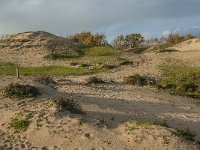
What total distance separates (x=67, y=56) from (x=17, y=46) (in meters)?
6.28

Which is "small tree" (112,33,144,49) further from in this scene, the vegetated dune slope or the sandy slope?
the sandy slope

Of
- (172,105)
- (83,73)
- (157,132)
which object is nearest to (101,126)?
(157,132)

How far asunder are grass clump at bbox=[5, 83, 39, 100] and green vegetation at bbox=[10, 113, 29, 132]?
93.7 inches

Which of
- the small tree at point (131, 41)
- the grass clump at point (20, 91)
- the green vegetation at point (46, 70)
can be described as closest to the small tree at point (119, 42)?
the small tree at point (131, 41)

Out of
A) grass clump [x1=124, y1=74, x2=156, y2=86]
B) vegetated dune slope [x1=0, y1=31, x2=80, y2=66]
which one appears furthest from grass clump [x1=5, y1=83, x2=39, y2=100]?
vegetated dune slope [x1=0, y1=31, x2=80, y2=66]

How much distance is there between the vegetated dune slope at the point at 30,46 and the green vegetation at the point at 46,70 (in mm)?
3769

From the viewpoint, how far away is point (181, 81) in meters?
32.2

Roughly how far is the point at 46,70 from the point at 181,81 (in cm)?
1047

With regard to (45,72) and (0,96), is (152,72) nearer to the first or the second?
(45,72)

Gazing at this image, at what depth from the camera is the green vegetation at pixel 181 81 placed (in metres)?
29.6

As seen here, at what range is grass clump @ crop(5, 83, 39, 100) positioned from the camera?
2008 cm

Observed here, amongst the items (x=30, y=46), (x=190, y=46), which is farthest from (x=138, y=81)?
(x=190, y=46)

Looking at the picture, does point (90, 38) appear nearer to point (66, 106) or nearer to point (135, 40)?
point (135, 40)

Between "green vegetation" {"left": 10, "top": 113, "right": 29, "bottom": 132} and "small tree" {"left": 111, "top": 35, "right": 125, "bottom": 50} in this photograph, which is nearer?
"green vegetation" {"left": 10, "top": 113, "right": 29, "bottom": 132}
